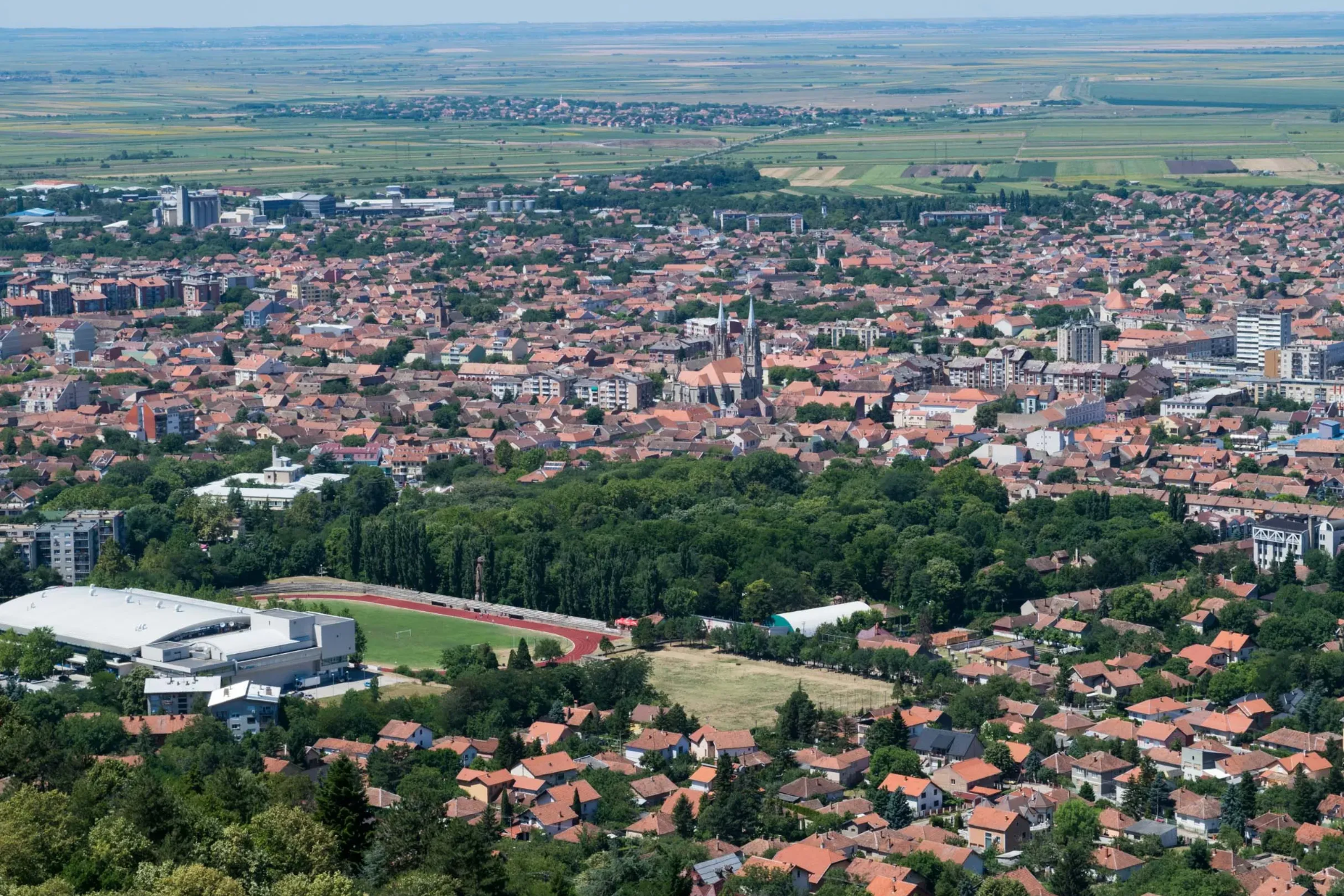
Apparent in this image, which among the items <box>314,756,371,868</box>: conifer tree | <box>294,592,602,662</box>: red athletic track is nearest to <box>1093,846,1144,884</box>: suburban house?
<box>314,756,371,868</box>: conifer tree

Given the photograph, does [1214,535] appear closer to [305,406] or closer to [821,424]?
[821,424]

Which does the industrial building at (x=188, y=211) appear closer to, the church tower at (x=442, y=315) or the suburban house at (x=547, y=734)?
the church tower at (x=442, y=315)

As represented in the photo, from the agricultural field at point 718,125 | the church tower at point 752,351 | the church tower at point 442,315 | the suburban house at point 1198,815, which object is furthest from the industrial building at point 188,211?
the suburban house at point 1198,815

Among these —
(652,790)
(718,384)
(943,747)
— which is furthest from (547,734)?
(718,384)

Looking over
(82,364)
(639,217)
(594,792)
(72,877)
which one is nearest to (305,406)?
(82,364)

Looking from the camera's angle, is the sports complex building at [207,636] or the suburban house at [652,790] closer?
the suburban house at [652,790]

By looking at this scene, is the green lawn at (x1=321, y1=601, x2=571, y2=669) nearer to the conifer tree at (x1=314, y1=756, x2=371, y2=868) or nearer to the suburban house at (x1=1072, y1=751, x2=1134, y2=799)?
the suburban house at (x1=1072, y1=751, x2=1134, y2=799)

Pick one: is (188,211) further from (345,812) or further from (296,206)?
(345,812)
